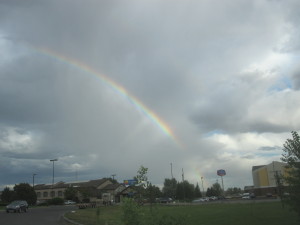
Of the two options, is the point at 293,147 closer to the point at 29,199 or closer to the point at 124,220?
the point at 124,220

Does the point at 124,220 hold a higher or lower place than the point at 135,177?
lower

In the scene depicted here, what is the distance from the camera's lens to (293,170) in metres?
12.1

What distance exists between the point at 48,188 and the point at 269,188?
283 feet

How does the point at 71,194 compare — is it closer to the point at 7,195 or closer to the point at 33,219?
the point at 7,195

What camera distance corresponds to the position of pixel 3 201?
89.8 meters

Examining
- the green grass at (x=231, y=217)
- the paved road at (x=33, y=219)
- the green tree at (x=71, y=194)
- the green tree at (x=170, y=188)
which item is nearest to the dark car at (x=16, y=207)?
the paved road at (x=33, y=219)

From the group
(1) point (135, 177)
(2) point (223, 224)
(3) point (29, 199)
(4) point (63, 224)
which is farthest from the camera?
(3) point (29, 199)

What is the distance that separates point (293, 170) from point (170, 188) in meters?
122

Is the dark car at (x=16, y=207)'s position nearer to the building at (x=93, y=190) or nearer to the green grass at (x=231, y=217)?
the green grass at (x=231, y=217)

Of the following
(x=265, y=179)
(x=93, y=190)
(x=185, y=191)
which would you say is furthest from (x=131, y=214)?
(x=185, y=191)

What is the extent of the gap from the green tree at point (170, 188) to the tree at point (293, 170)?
115410 millimetres

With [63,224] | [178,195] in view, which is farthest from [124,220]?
[178,195]

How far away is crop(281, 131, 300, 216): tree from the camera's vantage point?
1159cm

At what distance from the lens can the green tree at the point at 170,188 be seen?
12709 centimetres
